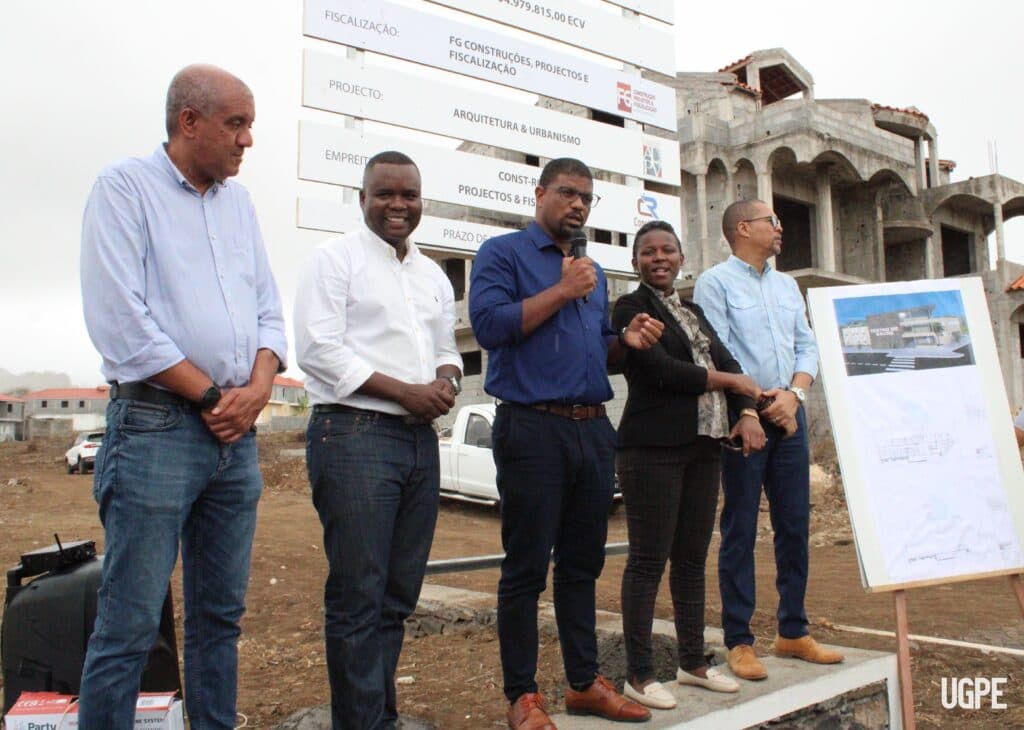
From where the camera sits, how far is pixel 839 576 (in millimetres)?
7941

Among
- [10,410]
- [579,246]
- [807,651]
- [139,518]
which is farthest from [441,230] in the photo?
[10,410]

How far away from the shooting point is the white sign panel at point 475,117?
575cm

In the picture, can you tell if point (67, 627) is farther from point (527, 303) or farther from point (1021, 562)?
point (1021, 562)

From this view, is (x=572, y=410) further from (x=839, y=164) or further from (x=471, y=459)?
(x=839, y=164)

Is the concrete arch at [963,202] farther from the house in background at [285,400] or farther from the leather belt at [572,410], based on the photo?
the house in background at [285,400]

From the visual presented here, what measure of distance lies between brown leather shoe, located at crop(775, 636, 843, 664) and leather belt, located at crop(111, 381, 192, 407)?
2915 mm

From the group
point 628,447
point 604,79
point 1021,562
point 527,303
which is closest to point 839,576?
point 1021,562

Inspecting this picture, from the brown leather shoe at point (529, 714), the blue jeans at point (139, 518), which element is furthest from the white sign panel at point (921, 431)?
the blue jeans at point (139, 518)

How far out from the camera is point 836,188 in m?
19.3

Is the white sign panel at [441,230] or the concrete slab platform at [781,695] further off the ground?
the white sign panel at [441,230]

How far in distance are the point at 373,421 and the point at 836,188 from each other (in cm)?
1879

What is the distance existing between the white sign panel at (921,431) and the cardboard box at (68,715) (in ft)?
8.88

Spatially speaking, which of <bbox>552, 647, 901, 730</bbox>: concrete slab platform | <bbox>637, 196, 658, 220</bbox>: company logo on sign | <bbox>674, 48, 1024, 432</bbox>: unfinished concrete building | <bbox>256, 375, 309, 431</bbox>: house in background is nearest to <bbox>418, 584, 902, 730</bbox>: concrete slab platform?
<bbox>552, 647, 901, 730</bbox>: concrete slab platform

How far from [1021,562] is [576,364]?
2.30 metres
